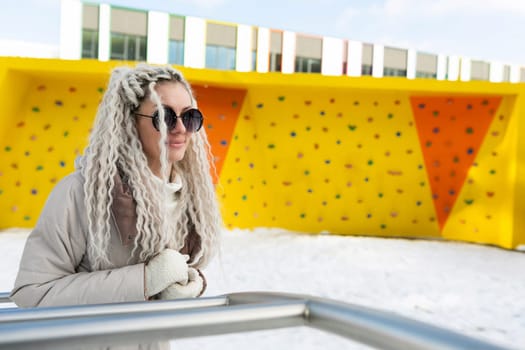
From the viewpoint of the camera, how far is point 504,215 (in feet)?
19.8

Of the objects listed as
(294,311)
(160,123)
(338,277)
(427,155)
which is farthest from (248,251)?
(294,311)

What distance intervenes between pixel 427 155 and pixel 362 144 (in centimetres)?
96

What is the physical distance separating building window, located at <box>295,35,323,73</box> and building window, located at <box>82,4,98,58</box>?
32.3ft

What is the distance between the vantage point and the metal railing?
17.7 inches

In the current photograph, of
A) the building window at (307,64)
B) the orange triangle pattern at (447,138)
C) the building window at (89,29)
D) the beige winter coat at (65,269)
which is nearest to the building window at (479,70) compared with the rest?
the building window at (307,64)

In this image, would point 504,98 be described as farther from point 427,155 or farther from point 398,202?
point 398,202

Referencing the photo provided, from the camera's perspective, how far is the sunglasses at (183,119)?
122 centimetres

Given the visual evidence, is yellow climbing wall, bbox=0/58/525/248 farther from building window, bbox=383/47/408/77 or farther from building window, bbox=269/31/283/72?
building window, bbox=383/47/408/77

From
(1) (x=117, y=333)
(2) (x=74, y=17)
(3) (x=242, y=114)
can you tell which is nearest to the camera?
(1) (x=117, y=333)

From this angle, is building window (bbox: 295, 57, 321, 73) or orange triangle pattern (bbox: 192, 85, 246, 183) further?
building window (bbox: 295, 57, 321, 73)

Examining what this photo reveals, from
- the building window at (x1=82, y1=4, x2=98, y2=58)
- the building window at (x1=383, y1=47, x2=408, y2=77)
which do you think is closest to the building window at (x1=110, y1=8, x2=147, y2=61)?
the building window at (x1=82, y1=4, x2=98, y2=58)

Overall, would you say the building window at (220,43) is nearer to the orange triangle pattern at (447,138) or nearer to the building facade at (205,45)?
the building facade at (205,45)

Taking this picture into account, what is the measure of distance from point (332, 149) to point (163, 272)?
5800mm

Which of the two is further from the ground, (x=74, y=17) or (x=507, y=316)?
(x=74, y=17)
